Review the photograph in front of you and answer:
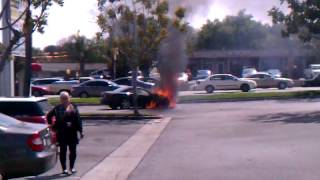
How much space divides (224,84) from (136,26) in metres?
26.1

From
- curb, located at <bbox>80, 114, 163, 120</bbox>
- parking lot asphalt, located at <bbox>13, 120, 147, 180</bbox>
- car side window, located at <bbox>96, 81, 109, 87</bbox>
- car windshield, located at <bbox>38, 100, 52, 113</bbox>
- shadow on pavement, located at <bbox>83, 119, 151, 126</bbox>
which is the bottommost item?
parking lot asphalt, located at <bbox>13, 120, 147, 180</bbox>

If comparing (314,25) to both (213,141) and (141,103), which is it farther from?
(213,141)

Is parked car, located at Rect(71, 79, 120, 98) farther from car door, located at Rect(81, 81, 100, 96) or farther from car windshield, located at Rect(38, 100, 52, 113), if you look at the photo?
car windshield, located at Rect(38, 100, 52, 113)

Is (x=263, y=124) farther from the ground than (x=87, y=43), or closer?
closer

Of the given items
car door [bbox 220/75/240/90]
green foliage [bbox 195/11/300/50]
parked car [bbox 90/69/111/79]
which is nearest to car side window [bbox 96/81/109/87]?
car door [bbox 220/75/240/90]

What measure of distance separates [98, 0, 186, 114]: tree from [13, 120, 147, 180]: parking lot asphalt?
3891 mm

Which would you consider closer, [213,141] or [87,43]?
[213,141]

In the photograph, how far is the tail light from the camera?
1152 cm

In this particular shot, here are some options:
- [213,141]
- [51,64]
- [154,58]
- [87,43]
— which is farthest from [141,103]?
Answer: [51,64]

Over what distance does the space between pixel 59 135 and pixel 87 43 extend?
8371 cm

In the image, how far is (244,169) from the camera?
48.4 ft

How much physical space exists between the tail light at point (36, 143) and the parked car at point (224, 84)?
46.3 meters

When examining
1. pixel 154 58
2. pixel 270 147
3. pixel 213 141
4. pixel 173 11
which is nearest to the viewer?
pixel 270 147

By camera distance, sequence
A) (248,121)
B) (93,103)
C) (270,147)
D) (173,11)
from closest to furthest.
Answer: (270,147)
(248,121)
(173,11)
(93,103)
